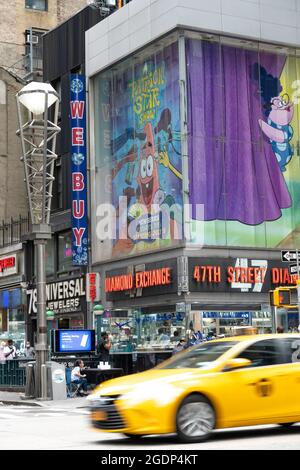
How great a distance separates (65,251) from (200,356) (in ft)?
99.3

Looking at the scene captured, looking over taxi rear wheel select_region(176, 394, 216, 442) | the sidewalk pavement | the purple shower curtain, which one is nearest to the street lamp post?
the sidewalk pavement

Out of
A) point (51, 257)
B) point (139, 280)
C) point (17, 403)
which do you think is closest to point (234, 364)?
point (17, 403)

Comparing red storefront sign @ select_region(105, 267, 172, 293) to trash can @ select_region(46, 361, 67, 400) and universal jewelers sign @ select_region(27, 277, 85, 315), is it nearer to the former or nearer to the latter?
universal jewelers sign @ select_region(27, 277, 85, 315)

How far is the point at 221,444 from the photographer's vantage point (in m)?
11.7

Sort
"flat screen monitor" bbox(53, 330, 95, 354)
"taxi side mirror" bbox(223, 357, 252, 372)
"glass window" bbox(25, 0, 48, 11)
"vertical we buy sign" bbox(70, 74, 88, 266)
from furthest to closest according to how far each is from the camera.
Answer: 1. "glass window" bbox(25, 0, 48, 11)
2. "vertical we buy sign" bbox(70, 74, 88, 266)
3. "flat screen monitor" bbox(53, 330, 95, 354)
4. "taxi side mirror" bbox(223, 357, 252, 372)

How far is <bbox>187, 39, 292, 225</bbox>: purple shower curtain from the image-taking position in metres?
34.5

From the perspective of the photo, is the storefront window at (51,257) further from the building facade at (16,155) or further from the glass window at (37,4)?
the glass window at (37,4)

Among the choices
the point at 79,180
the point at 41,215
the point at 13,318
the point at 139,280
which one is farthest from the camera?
the point at 13,318

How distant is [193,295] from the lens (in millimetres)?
33594

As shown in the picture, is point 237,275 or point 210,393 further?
point 237,275

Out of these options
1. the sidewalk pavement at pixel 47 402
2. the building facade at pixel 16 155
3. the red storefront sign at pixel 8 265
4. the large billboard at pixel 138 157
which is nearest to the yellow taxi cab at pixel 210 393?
the sidewalk pavement at pixel 47 402

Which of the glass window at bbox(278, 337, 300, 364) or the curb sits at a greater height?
the glass window at bbox(278, 337, 300, 364)

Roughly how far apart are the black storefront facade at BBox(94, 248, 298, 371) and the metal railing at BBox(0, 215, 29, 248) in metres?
11.5

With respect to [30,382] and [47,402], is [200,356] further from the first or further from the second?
[30,382]
